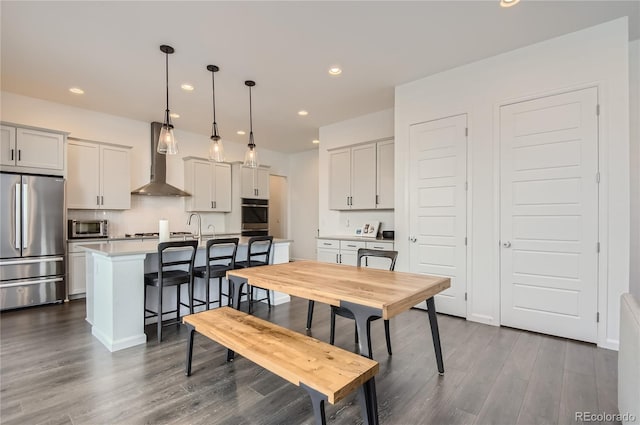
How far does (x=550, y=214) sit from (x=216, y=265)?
3.69 metres

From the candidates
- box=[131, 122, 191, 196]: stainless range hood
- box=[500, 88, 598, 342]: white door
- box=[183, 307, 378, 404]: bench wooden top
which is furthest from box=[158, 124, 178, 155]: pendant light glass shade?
box=[500, 88, 598, 342]: white door

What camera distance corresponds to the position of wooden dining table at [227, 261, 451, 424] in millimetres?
1689

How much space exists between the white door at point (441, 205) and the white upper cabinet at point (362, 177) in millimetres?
1060

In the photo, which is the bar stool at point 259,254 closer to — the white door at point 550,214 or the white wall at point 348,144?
the white wall at point 348,144

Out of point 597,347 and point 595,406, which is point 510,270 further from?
point 595,406

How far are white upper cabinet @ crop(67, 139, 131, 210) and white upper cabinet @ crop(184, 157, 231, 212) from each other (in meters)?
1.10

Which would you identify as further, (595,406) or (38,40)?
(38,40)

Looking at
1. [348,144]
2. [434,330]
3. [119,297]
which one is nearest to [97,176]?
[119,297]

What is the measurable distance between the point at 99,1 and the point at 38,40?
3.66 feet

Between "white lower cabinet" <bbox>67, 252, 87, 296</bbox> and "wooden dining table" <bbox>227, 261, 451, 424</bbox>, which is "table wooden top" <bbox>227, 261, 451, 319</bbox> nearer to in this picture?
"wooden dining table" <bbox>227, 261, 451, 424</bbox>

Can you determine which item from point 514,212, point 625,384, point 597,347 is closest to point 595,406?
point 625,384

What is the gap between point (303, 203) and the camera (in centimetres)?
793

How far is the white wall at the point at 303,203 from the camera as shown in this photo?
7.66 metres

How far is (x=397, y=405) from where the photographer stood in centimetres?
187
